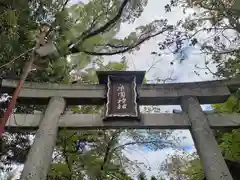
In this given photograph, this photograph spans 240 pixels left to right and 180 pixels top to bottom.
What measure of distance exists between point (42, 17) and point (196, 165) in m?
7.00

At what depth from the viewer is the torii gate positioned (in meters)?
4.10

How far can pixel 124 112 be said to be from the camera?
481cm

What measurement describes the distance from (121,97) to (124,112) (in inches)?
17.3

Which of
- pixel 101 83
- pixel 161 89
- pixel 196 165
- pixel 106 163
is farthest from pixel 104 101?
pixel 196 165

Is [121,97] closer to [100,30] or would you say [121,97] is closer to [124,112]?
[124,112]

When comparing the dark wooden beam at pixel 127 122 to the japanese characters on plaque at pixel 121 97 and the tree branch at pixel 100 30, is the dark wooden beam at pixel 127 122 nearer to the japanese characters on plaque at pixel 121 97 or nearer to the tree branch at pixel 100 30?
the japanese characters on plaque at pixel 121 97

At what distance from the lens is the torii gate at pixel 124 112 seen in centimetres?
410

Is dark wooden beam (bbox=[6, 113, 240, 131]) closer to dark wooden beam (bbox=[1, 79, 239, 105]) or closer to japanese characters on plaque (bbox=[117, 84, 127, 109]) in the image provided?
japanese characters on plaque (bbox=[117, 84, 127, 109])

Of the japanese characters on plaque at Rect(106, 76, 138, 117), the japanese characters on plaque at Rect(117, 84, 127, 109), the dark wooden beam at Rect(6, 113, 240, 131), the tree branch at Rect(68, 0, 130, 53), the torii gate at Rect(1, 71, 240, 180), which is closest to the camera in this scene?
the torii gate at Rect(1, 71, 240, 180)

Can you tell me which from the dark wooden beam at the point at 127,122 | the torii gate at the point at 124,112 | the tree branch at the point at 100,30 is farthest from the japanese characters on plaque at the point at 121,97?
the tree branch at the point at 100,30

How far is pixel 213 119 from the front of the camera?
15.9ft

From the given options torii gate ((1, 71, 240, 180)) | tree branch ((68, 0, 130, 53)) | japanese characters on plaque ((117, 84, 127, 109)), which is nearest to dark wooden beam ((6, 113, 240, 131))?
torii gate ((1, 71, 240, 180))

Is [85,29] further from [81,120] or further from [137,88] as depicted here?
[81,120]

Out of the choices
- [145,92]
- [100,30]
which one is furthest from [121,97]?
[100,30]
